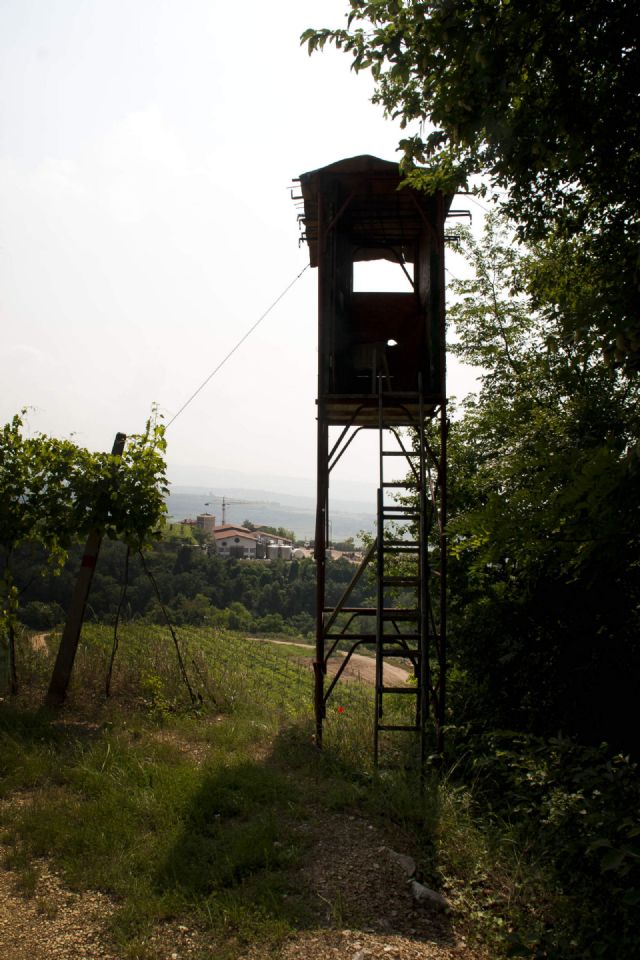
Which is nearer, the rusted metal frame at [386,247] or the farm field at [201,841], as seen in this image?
the farm field at [201,841]

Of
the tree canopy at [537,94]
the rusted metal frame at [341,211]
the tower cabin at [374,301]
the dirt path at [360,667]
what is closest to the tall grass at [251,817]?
the tree canopy at [537,94]

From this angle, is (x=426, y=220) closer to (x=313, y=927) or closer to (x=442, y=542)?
(x=442, y=542)

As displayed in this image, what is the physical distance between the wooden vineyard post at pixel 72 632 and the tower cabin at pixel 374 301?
362 cm

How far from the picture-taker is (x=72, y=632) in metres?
8.52

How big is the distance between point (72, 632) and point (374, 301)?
6174 millimetres

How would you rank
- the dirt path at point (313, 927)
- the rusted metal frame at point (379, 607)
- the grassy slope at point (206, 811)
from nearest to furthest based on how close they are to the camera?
1. the dirt path at point (313, 927)
2. the grassy slope at point (206, 811)
3. the rusted metal frame at point (379, 607)

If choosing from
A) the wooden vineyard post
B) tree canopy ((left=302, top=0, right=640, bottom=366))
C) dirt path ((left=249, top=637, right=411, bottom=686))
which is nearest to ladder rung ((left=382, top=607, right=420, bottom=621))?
the wooden vineyard post

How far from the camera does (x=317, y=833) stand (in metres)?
5.37

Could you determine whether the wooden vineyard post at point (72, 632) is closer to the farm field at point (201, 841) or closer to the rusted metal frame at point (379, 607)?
the farm field at point (201, 841)

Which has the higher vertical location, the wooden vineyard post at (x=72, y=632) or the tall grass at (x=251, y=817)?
the wooden vineyard post at (x=72, y=632)

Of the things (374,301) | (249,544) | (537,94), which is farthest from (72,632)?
(249,544)

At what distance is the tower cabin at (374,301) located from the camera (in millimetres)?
8430

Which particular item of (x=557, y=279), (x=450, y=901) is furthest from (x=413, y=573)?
(x=450, y=901)

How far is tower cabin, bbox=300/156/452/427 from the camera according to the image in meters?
8.43
